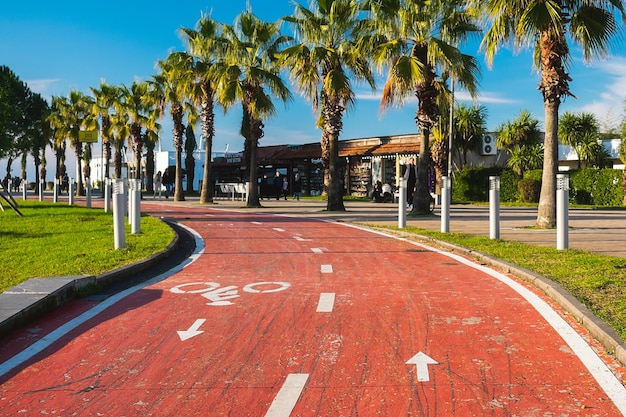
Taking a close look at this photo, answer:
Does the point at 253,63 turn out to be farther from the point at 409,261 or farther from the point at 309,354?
the point at 309,354

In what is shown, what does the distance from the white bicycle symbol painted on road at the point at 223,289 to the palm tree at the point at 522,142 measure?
1274 inches

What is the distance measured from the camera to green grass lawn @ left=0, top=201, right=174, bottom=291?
937cm

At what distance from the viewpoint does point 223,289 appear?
806cm

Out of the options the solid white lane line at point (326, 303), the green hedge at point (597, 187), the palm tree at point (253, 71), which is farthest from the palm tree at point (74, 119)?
the solid white lane line at point (326, 303)

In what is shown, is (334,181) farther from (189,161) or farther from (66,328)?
(189,161)

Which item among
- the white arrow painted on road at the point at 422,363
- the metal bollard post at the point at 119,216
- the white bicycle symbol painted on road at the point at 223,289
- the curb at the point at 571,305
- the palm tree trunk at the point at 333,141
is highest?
the palm tree trunk at the point at 333,141

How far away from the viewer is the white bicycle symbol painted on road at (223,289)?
7.48 metres

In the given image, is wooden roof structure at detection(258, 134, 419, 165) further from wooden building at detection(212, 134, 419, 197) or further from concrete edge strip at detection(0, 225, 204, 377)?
concrete edge strip at detection(0, 225, 204, 377)

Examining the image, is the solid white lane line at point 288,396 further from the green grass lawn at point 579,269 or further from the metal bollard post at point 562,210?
the metal bollard post at point 562,210

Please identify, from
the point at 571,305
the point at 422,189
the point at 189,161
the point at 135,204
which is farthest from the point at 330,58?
the point at 189,161

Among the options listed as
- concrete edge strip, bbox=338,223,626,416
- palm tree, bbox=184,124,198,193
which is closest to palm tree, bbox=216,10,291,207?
concrete edge strip, bbox=338,223,626,416

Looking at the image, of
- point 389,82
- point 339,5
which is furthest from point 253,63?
point 389,82

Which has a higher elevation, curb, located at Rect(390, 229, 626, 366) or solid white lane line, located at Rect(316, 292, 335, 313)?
curb, located at Rect(390, 229, 626, 366)

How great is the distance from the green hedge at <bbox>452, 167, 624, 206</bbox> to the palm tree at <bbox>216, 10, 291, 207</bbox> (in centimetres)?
1466
